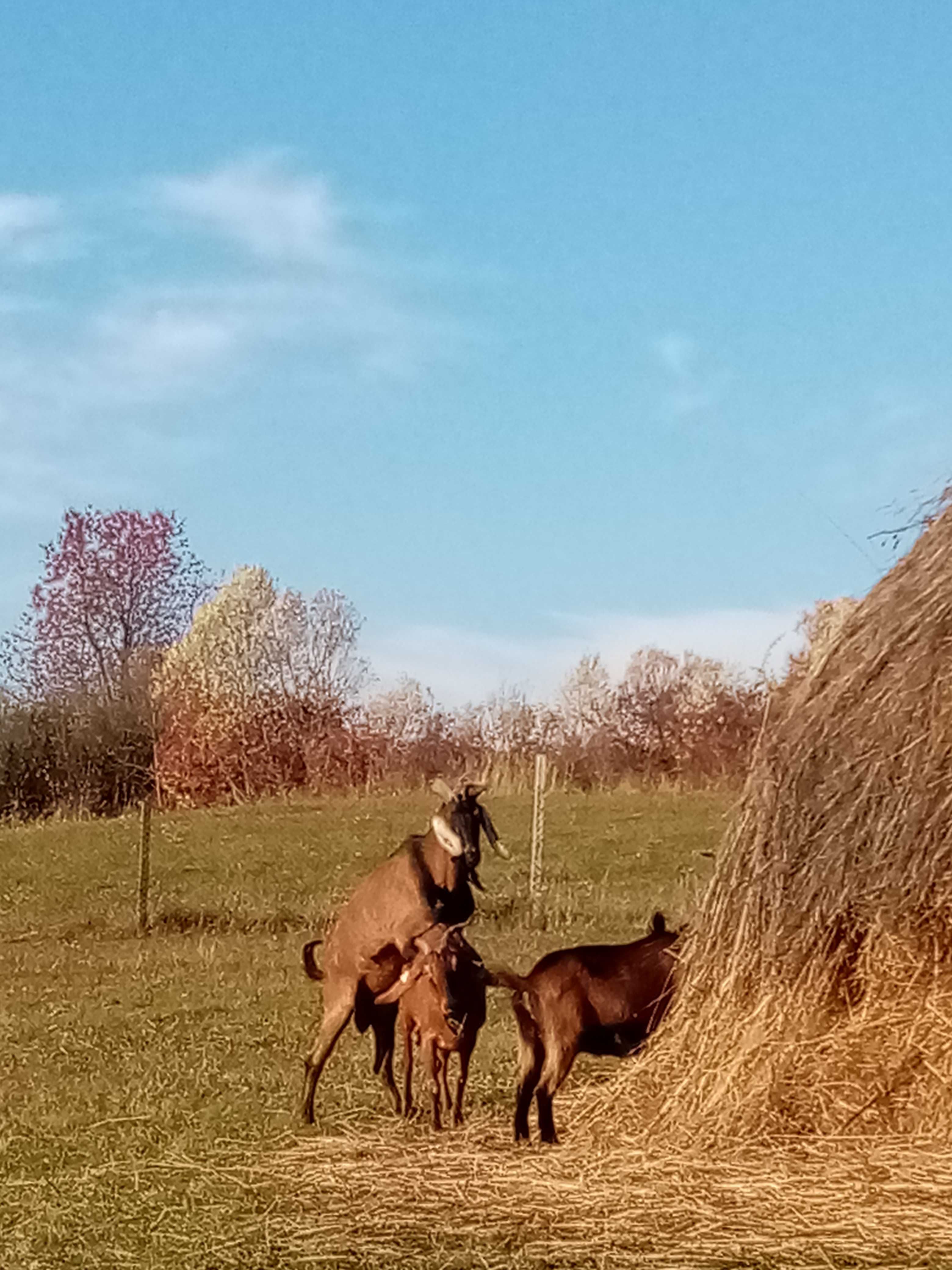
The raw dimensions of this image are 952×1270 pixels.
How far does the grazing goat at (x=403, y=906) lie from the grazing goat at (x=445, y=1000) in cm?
11

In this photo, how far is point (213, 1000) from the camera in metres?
16.0

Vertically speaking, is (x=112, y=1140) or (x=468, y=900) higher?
(x=468, y=900)

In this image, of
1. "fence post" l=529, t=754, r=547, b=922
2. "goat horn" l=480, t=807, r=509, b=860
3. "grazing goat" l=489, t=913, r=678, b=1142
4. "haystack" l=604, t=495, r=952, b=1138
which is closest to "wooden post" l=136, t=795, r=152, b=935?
"fence post" l=529, t=754, r=547, b=922

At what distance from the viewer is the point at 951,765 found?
824 centimetres

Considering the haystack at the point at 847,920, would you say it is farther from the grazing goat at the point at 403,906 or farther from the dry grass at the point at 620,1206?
the grazing goat at the point at 403,906

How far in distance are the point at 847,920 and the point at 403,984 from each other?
7.32ft

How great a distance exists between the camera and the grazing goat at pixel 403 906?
9.11m

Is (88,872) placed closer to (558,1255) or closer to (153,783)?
(153,783)

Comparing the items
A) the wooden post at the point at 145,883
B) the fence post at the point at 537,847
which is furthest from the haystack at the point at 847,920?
the wooden post at the point at 145,883

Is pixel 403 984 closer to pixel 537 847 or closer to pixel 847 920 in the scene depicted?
pixel 847 920

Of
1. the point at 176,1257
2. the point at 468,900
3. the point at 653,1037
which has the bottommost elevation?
the point at 176,1257

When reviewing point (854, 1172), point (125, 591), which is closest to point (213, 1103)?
point (854, 1172)

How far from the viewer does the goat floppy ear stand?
9070 millimetres

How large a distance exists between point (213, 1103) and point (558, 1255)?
4.30 m
